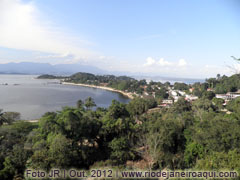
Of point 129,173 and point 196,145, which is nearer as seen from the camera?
point 129,173

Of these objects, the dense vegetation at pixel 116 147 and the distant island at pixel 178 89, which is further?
the distant island at pixel 178 89

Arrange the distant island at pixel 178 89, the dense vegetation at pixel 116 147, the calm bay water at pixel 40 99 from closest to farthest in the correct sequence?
the dense vegetation at pixel 116 147 < the calm bay water at pixel 40 99 < the distant island at pixel 178 89

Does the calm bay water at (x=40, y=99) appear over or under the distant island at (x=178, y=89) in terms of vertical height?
under

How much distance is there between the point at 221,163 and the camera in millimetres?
4262

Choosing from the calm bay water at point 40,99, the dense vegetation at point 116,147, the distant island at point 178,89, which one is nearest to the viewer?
the dense vegetation at point 116,147

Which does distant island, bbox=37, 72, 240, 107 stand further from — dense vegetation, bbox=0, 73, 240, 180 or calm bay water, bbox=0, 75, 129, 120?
dense vegetation, bbox=0, 73, 240, 180

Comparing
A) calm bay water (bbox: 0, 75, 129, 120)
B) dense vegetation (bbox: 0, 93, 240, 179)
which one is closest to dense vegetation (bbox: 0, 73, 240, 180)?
dense vegetation (bbox: 0, 93, 240, 179)

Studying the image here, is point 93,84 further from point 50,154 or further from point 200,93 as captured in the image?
point 50,154

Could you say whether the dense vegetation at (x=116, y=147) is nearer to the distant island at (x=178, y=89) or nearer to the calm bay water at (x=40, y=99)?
the distant island at (x=178, y=89)

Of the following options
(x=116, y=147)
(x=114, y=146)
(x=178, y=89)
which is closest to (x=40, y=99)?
(x=114, y=146)

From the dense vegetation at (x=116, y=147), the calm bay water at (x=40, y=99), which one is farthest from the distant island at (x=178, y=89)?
the dense vegetation at (x=116, y=147)

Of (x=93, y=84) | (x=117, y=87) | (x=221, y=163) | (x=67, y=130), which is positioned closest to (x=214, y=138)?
(x=221, y=163)

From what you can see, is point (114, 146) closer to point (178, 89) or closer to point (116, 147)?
point (116, 147)

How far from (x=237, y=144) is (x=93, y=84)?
55155mm
